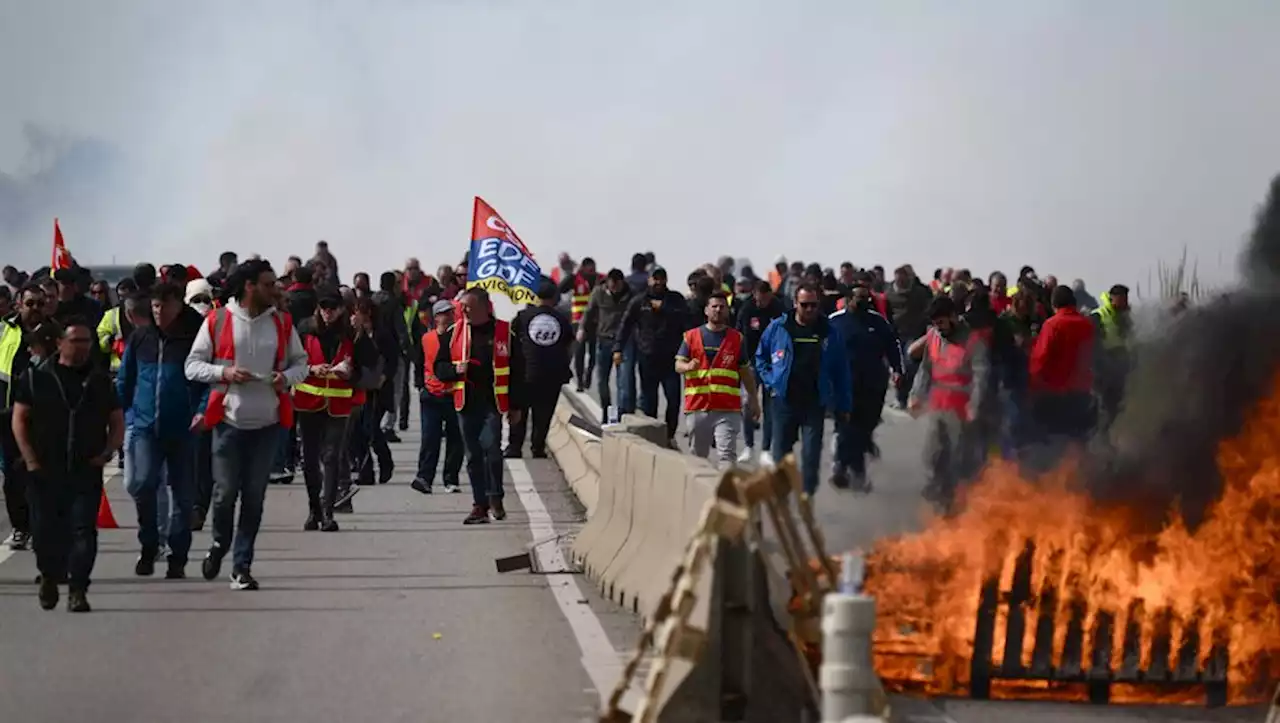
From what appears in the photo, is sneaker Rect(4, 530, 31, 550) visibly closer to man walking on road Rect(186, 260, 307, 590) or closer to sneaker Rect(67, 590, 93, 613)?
man walking on road Rect(186, 260, 307, 590)

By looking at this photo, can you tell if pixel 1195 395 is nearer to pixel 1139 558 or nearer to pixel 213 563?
pixel 1139 558

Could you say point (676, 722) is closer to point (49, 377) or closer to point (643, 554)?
point (643, 554)

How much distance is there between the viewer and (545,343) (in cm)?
2284

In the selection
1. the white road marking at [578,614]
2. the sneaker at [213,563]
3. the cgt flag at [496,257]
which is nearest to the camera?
the white road marking at [578,614]

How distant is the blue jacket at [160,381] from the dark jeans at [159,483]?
0.09 meters

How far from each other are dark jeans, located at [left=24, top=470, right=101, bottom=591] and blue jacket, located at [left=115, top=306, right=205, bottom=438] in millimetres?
1421

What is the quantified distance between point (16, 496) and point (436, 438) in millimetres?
4895

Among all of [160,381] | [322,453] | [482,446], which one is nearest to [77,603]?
[160,381]

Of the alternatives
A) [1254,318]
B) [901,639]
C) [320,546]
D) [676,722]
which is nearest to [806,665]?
[676,722]

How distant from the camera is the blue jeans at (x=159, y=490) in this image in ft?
49.1

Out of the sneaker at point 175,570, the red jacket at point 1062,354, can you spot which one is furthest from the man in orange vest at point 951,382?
the sneaker at point 175,570

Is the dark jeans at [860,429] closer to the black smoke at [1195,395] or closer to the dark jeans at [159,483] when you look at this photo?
the black smoke at [1195,395]

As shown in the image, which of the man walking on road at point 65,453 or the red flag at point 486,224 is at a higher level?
the red flag at point 486,224

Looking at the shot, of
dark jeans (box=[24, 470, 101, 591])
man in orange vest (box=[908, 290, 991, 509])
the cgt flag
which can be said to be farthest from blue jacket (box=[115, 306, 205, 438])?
the cgt flag
